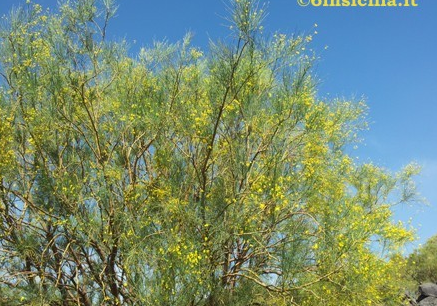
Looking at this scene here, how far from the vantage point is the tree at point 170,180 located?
10333 millimetres

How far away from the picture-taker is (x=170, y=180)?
11.6 metres

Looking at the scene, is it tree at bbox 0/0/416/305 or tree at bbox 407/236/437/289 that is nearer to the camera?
tree at bbox 0/0/416/305

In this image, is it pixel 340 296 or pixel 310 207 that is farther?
pixel 310 207

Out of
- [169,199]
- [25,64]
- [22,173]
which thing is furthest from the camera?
[22,173]

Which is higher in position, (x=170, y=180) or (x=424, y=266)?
(x=424, y=266)

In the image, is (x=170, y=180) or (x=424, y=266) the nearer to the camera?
(x=170, y=180)

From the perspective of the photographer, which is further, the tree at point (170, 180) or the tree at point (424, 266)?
the tree at point (424, 266)

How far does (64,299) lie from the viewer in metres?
12.6

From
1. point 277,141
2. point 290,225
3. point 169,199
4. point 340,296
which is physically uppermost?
point 277,141

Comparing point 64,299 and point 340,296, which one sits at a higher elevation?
point 64,299

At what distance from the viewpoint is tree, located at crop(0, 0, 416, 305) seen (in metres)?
10.3

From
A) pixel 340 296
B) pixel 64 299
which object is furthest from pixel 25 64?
pixel 340 296

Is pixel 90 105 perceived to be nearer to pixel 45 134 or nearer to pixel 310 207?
pixel 45 134

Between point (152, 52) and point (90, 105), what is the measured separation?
7.31 feet
